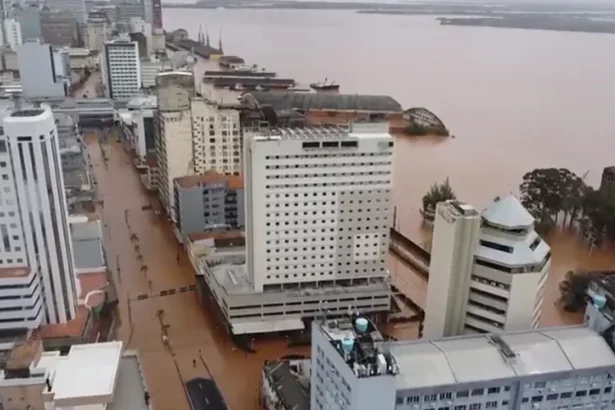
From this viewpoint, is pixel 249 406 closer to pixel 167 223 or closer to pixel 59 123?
pixel 167 223

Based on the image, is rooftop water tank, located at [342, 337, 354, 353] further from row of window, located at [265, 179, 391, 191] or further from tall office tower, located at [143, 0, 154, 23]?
tall office tower, located at [143, 0, 154, 23]

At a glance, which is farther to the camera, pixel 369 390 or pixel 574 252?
pixel 574 252

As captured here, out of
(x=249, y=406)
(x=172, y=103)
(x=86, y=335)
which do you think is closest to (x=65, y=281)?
(x=86, y=335)

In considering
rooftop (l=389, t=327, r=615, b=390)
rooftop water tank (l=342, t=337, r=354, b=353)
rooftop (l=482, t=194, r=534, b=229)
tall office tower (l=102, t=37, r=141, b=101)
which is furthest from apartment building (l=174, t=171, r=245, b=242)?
tall office tower (l=102, t=37, r=141, b=101)

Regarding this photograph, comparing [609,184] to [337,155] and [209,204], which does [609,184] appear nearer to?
[337,155]

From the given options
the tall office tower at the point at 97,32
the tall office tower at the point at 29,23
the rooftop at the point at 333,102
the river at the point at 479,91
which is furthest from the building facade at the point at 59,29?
the rooftop at the point at 333,102

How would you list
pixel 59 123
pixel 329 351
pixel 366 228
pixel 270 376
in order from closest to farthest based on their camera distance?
pixel 329 351, pixel 270 376, pixel 366 228, pixel 59 123

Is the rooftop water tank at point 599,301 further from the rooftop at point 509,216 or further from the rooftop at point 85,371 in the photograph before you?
the rooftop at point 85,371
